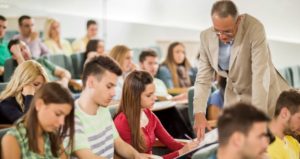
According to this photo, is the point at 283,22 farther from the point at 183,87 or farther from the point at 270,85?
the point at 270,85

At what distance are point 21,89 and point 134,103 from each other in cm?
84

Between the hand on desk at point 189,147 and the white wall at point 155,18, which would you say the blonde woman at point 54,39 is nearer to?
the white wall at point 155,18

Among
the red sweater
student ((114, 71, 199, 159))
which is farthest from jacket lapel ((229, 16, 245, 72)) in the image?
the red sweater

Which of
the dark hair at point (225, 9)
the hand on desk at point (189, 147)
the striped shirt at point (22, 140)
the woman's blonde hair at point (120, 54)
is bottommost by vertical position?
the woman's blonde hair at point (120, 54)

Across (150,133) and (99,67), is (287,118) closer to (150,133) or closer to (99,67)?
(150,133)

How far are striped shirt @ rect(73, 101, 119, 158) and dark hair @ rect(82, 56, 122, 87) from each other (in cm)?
16

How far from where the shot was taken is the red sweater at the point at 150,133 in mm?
3100

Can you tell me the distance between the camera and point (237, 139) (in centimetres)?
213

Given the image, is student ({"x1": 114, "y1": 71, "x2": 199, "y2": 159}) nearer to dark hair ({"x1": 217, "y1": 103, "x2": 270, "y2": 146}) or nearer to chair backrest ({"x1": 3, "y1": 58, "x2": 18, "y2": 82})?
dark hair ({"x1": 217, "y1": 103, "x2": 270, "y2": 146})

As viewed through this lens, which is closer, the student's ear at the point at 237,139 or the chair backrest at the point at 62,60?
the student's ear at the point at 237,139

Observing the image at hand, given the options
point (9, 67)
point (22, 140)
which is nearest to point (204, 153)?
point (22, 140)

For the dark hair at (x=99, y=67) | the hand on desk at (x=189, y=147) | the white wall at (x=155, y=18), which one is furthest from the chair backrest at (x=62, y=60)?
the dark hair at (x=99, y=67)

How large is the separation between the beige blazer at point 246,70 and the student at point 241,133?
80 centimetres

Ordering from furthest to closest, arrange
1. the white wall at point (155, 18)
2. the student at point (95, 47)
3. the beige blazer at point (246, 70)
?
the white wall at point (155, 18) < the student at point (95, 47) < the beige blazer at point (246, 70)
